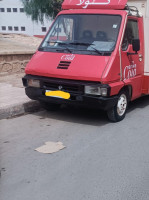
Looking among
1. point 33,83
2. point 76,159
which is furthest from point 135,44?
point 76,159

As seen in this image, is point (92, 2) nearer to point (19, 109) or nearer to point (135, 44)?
point (135, 44)

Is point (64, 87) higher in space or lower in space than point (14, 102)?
higher

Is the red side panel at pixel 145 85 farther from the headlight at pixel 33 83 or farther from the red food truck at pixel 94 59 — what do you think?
the headlight at pixel 33 83

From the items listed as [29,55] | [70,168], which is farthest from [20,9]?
[70,168]

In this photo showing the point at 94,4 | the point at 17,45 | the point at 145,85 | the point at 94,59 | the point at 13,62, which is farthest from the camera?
the point at 17,45

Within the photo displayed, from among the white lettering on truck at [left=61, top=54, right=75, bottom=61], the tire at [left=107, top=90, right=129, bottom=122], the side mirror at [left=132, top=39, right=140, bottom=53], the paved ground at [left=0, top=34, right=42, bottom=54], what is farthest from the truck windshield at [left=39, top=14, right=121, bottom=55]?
the paved ground at [left=0, top=34, right=42, bottom=54]

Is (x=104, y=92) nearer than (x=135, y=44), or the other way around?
(x=104, y=92)

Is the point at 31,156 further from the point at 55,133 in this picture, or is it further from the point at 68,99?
the point at 68,99

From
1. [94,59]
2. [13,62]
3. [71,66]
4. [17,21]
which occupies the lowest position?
[13,62]

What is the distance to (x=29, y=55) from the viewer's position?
1086 cm

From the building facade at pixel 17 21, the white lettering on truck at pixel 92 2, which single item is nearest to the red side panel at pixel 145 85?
the white lettering on truck at pixel 92 2

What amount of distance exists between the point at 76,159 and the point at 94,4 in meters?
3.55

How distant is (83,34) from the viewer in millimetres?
6281

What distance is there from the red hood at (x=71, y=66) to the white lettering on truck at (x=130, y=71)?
621 mm
